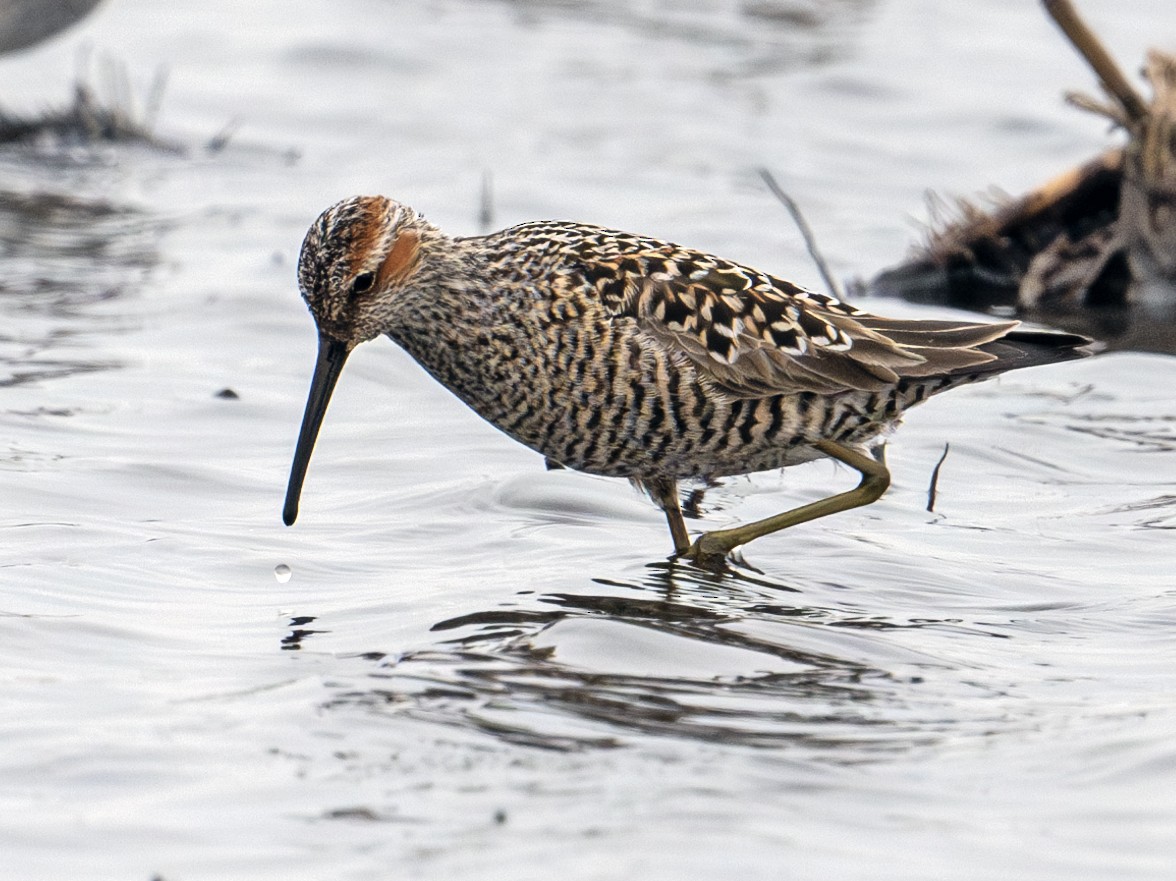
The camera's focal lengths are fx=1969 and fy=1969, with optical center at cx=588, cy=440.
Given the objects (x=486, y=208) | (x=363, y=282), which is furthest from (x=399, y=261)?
(x=486, y=208)

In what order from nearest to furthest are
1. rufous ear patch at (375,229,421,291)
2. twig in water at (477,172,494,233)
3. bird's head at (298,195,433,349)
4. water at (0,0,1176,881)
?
1. water at (0,0,1176,881)
2. bird's head at (298,195,433,349)
3. rufous ear patch at (375,229,421,291)
4. twig in water at (477,172,494,233)

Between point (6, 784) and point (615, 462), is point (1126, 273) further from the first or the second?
point (6, 784)

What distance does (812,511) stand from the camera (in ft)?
26.1

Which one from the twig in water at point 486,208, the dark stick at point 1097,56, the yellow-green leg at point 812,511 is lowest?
the twig in water at point 486,208

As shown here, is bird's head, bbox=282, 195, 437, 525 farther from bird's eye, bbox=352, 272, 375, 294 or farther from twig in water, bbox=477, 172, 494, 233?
twig in water, bbox=477, 172, 494, 233

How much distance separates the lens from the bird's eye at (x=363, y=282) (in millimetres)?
7324

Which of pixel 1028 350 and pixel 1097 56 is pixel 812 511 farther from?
pixel 1097 56

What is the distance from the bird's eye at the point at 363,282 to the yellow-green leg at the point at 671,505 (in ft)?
4.30

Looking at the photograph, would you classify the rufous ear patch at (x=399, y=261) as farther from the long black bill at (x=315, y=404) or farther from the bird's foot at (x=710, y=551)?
the bird's foot at (x=710, y=551)

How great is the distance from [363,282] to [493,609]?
4.38 ft

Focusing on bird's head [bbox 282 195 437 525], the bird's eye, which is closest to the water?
bird's head [bbox 282 195 437 525]

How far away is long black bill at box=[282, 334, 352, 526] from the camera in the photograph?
746 cm

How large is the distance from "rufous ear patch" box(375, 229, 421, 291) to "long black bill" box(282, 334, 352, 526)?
29 cm

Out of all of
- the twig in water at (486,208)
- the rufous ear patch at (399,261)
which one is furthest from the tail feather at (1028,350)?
the twig in water at (486,208)
